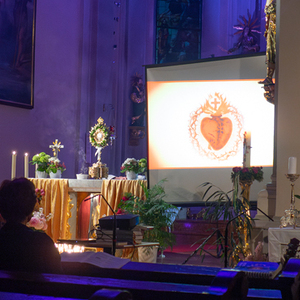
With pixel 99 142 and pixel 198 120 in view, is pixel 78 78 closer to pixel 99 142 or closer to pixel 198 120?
pixel 99 142

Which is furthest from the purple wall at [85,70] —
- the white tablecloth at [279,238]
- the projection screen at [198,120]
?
the white tablecloth at [279,238]

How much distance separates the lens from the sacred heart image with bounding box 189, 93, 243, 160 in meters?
6.42

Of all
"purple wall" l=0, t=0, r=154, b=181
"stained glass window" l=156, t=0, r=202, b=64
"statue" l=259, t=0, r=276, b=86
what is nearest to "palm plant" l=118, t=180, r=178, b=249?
"statue" l=259, t=0, r=276, b=86

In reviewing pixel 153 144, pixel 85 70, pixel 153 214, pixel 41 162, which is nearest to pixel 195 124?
pixel 153 144

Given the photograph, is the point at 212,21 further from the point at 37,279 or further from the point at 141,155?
the point at 37,279

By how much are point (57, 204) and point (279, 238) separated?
3128mm

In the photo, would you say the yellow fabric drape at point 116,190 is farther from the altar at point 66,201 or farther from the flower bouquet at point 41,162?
the flower bouquet at point 41,162

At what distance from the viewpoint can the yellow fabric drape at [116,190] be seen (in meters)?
5.52

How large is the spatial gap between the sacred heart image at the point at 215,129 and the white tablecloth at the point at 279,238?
282 cm

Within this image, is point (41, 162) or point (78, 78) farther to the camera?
point (78, 78)

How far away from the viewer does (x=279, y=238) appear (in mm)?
3686

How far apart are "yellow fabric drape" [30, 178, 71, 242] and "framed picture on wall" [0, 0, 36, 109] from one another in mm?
1876

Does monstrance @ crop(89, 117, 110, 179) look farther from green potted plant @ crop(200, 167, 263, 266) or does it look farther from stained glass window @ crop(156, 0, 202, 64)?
stained glass window @ crop(156, 0, 202, 64)

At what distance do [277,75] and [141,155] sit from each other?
5543 mm
